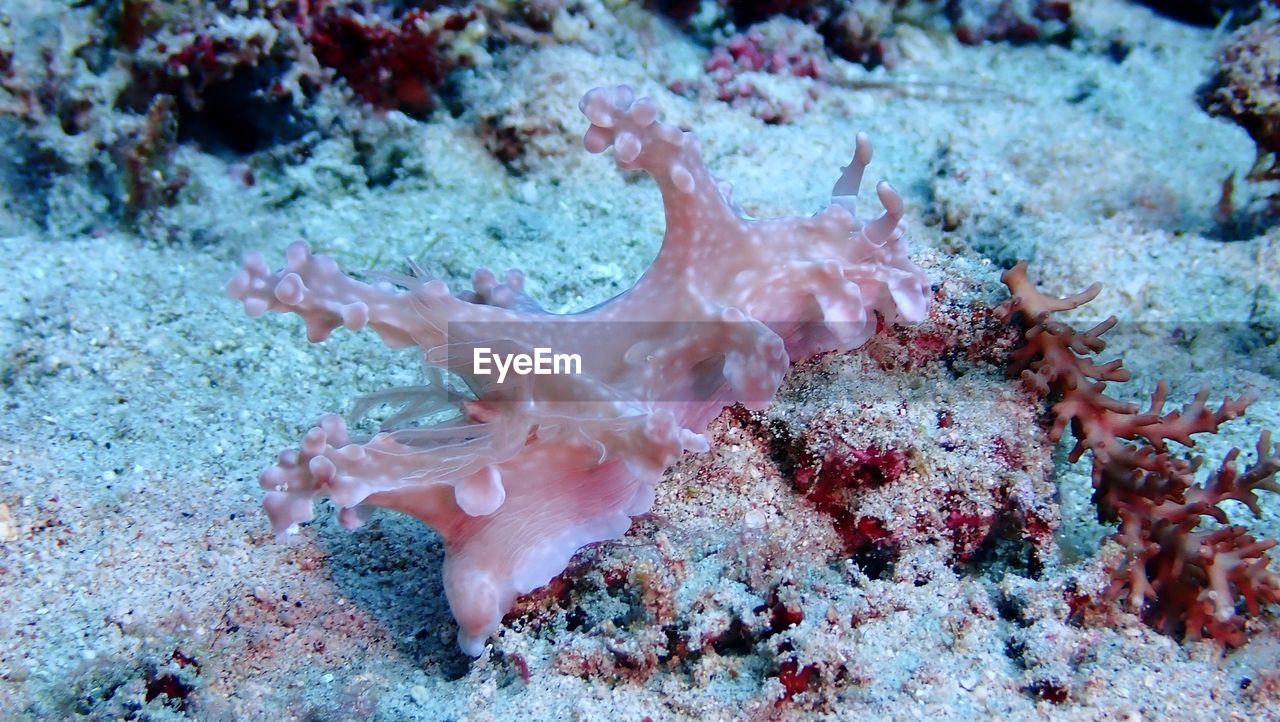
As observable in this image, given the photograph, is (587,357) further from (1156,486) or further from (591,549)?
(1156,486)

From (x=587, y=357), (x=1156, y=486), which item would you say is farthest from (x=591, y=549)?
(x=1156, y=486)

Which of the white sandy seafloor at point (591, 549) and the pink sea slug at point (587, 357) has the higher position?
the pink sea slug at point (587, 357)

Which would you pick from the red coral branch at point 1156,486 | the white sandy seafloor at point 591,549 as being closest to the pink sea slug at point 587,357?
the white sandy seafloor at point 591,549

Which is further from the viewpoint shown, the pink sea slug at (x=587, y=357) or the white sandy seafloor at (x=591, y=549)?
the white sandy seafloor at (x=591, y=549)

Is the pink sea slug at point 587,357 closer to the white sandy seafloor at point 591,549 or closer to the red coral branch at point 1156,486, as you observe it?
the white sandy seafloor at point 591,549

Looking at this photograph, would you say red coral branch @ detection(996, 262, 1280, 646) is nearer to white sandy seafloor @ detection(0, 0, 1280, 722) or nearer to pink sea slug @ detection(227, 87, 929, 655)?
white sandy seafloor @ detection(0, 0, 1280, 722)

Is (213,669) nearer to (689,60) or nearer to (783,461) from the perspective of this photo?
(783,461)
